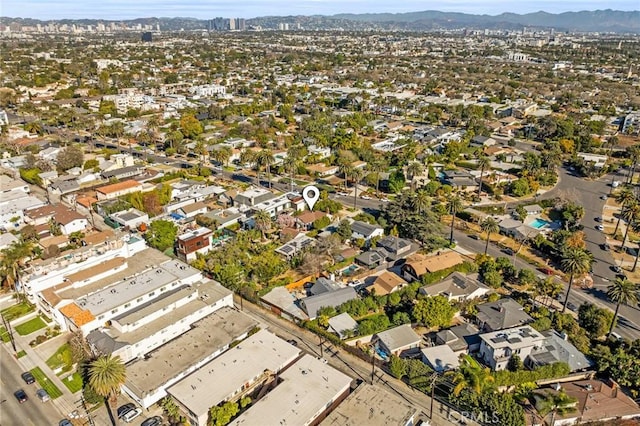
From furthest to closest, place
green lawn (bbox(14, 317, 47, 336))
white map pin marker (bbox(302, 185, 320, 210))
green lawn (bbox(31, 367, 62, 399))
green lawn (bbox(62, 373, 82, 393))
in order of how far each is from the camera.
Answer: white map pin marker (bbox(302, 185, 320, 210))
green lawn (bbox(14, 317, 47, 336))
green lawn (bbox(62, 373, 82, 393))
green lawn (bbox(31, 367, 62, 399))

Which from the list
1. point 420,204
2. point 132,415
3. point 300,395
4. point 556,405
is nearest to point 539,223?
point 420,204

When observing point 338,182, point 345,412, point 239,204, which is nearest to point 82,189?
point 239,204

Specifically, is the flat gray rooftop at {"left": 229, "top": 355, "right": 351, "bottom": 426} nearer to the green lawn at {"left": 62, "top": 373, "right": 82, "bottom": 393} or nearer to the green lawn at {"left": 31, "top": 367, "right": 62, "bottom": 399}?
the green lawn at {"left": 62, "top": 373, "right": 82, "bottom": 393}

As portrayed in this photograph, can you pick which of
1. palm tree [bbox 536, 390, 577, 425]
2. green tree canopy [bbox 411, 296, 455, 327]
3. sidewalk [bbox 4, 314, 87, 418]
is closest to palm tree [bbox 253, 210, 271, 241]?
green tree canopy [bbox 411, 296, 455, 327]

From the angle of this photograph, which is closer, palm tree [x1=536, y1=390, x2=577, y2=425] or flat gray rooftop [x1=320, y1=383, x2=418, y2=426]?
flat gray rooftop [x1=320, y1=383, x2=418, y2=426]

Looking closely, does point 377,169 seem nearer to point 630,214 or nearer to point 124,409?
point 630,214
